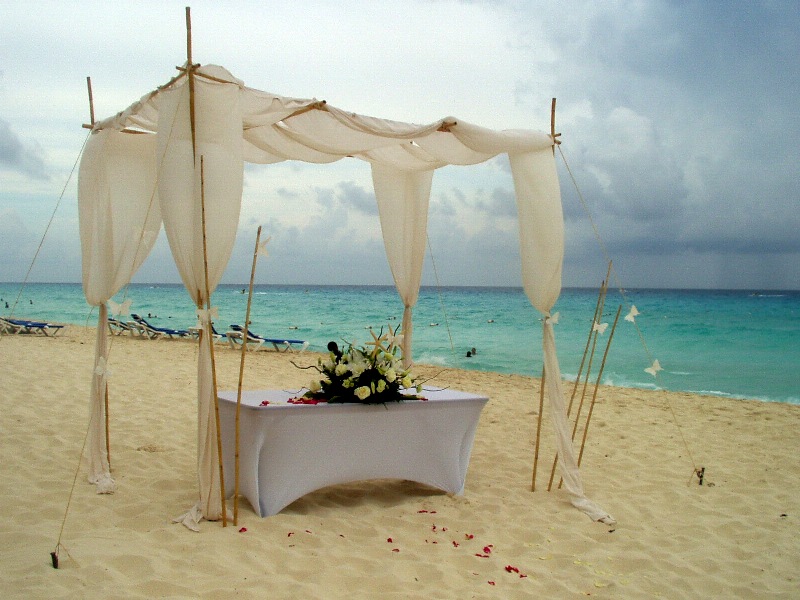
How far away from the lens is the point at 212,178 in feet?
11.6

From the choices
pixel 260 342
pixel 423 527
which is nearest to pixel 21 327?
pixel 260 342

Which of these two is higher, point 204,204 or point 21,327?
point 204,204

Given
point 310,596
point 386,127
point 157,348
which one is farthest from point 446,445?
point 157,348

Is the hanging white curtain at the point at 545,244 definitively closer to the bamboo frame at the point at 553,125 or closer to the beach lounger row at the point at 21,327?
the bamboo frame at the point at 553,125

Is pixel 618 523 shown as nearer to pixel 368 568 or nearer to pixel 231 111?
pixel 368 568

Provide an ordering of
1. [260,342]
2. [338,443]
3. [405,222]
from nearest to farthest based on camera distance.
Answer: [338,443] → [405,222] → [260,342]

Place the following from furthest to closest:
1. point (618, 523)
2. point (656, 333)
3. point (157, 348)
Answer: point (656, 333), point (157, 348), point (618, 523)

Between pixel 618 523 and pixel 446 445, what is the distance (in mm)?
1155

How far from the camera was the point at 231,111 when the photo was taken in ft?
11.9

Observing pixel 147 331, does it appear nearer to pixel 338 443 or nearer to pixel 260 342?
pixel 260 342

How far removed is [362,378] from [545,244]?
157 cm

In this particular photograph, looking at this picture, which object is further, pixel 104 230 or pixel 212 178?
pixel 104 230

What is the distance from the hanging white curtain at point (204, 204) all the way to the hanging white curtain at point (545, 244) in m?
1.98

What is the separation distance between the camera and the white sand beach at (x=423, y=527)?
115 inches
